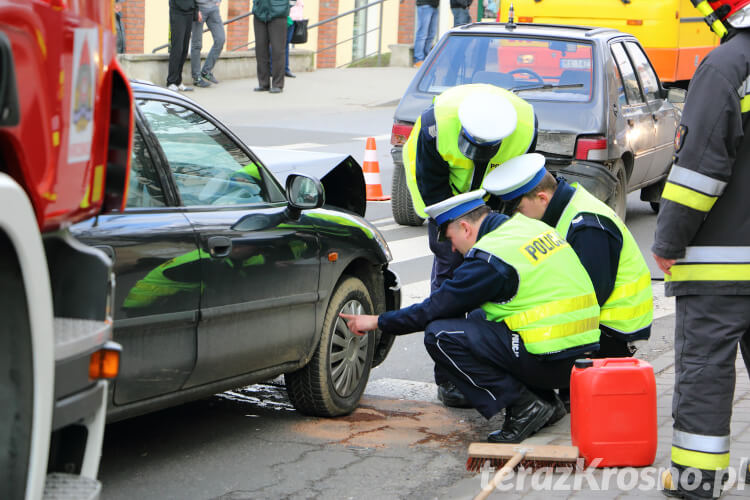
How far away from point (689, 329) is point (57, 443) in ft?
7.46

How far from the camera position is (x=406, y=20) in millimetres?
30688

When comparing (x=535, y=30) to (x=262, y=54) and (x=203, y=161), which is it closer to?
(x=203, y=161)

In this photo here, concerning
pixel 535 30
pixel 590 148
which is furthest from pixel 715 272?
pixel 535 30

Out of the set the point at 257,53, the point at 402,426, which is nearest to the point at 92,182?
the point at 402,426

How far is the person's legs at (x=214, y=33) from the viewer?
1884cm

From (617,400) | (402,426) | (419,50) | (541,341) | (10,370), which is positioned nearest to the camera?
(10,370)

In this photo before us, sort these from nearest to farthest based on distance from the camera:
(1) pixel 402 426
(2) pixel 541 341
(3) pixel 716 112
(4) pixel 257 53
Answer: (3) pixel 716 112
(2) pixel 541 341
(1) pixel 402 426
(4) pixel 257 53

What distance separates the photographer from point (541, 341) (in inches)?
204

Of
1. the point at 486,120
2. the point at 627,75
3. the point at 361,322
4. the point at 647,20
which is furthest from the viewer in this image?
the point at 647,20

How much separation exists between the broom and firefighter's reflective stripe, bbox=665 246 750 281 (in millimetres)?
914

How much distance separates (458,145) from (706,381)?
220 cm

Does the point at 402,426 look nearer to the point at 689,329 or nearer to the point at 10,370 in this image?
the point at 689,329

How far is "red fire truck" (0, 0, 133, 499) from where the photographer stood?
2.62 meters

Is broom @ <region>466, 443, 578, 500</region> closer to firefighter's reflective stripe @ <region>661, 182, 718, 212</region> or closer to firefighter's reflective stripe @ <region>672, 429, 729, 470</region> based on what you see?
firefighter's reflective stripe @ <region>672, 429, 729, 470</region>
